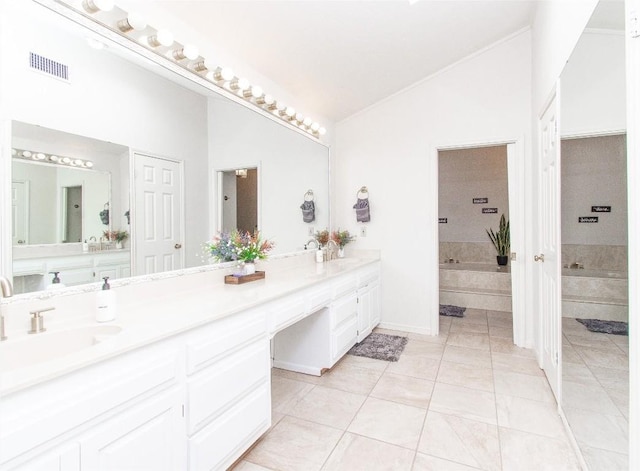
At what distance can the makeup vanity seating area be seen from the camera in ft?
3.09

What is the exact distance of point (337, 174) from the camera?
411cm

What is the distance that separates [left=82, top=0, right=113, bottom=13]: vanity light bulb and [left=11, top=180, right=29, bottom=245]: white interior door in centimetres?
83

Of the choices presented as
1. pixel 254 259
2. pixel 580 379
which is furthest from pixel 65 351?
pixel 580 379

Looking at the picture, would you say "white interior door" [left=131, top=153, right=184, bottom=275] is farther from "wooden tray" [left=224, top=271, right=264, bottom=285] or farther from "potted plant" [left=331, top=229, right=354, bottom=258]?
"potted plant" [left=331, top=229, right=354, bottom=258]

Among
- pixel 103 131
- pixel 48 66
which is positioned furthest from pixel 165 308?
pixel 48 66

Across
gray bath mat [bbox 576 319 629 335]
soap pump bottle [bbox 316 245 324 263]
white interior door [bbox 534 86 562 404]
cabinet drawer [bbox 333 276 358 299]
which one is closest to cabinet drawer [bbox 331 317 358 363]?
cabinet drawer [bbox 333 276 358 299]

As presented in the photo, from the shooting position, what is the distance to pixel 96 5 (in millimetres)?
1527

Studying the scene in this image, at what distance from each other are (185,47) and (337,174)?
7.83ft

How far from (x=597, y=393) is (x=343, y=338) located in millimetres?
1750

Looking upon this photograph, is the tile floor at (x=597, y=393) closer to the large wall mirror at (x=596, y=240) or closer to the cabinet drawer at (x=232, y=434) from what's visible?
the large wall mirror at (x=596, y=240)

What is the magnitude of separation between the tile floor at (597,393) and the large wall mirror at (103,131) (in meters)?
2.16

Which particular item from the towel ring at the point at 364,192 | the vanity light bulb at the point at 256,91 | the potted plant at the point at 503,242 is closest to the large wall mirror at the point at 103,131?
the vanity light bulb at the point at 256,91

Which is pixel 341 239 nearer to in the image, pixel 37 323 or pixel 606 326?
pixel 606 326

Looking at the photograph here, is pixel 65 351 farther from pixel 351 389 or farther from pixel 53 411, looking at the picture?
pixel 351 389
